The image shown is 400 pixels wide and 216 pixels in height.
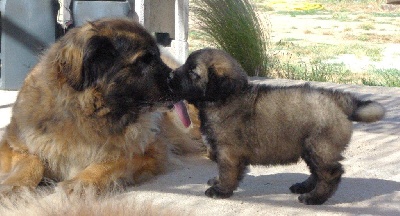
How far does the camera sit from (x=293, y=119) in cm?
482

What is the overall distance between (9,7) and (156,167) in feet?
16.4

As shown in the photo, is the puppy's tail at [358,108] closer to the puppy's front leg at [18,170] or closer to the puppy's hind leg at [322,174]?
the puppy's hind leg at [322,174]

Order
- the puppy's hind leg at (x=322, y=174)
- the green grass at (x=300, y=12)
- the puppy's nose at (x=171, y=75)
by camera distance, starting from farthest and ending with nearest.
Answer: the green grass at (x=300, y=12)
the puppy's nose at (x=171, y=75)
the puppy's hind leg at (x=322, y=174)

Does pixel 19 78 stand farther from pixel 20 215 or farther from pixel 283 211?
pixel 20 215

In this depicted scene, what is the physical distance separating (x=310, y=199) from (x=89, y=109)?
1603mm

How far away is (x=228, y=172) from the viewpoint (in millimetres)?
4906

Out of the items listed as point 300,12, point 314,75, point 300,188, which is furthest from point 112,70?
point 300,12

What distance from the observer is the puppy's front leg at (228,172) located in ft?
16.0

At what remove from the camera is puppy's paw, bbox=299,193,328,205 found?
16.1ft

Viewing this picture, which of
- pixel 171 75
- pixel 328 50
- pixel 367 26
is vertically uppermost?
pixel 171 75

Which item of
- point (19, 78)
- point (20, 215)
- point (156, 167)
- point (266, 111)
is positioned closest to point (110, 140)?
point (156, 167)

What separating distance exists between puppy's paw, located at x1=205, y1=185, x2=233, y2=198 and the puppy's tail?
0.91 m

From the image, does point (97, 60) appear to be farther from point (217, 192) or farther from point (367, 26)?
point (367, 26)

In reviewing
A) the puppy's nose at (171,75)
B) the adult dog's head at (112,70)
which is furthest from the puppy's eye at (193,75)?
the adult dog's head at (112,70)
